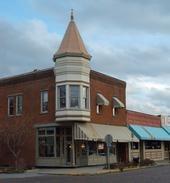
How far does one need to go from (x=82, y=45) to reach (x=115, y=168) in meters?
11.8

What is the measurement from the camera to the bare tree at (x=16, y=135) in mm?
42438

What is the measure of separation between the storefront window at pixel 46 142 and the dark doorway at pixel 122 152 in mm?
9903

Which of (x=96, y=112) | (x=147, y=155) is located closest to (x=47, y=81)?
(x=96, y=112)

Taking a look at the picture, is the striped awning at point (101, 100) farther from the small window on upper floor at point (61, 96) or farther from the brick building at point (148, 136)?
the brick building at point (148, 136)

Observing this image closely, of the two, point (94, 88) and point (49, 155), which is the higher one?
point (94, 88)

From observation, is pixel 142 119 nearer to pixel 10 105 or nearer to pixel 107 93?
pixel 107 93

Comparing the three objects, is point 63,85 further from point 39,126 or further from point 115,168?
point 115,168

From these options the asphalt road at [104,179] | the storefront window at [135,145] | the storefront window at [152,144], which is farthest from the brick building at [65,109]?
the asphalt road at [104,179]

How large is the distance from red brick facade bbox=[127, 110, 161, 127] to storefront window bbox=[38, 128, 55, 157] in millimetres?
11519

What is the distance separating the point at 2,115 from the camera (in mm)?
47500

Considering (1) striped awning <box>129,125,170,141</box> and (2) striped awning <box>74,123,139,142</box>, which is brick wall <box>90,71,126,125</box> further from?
(1) striped awning <box>129,125,170,141</box>

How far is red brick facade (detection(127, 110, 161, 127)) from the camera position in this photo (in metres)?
52.2

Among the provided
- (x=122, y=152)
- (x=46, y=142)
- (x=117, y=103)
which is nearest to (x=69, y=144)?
(x=46, y=142)

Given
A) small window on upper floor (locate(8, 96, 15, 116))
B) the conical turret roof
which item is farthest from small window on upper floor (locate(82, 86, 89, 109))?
small window on upper floor (locate(8, 96, 15, 116))
